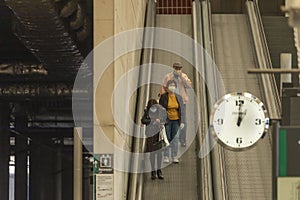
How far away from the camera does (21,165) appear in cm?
2547

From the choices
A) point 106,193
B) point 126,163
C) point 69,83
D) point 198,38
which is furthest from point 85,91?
point 106,193

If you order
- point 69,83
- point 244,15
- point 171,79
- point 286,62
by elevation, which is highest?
point 244,15

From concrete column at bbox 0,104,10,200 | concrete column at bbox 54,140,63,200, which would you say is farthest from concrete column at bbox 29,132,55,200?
concrete column at bbox 0,104,10,200

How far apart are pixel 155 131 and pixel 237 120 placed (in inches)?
165

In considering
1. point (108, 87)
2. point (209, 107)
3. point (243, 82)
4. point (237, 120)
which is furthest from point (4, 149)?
point (237, 120)

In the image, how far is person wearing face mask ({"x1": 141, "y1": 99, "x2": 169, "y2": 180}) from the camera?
35.1 ft

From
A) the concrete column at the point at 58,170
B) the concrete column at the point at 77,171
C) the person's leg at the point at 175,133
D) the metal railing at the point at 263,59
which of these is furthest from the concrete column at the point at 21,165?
the person's leg at the point at 175,133

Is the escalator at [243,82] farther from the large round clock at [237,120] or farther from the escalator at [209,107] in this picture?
the large round clock at [237,120]

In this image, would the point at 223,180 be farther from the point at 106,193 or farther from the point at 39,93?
the point at 39,93

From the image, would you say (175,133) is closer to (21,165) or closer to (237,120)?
(237,120)

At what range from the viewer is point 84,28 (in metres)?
13.7

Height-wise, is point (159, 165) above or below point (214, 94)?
below

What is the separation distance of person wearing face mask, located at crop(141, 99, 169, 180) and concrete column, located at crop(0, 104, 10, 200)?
10.1m

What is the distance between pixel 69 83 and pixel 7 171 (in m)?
4.90
